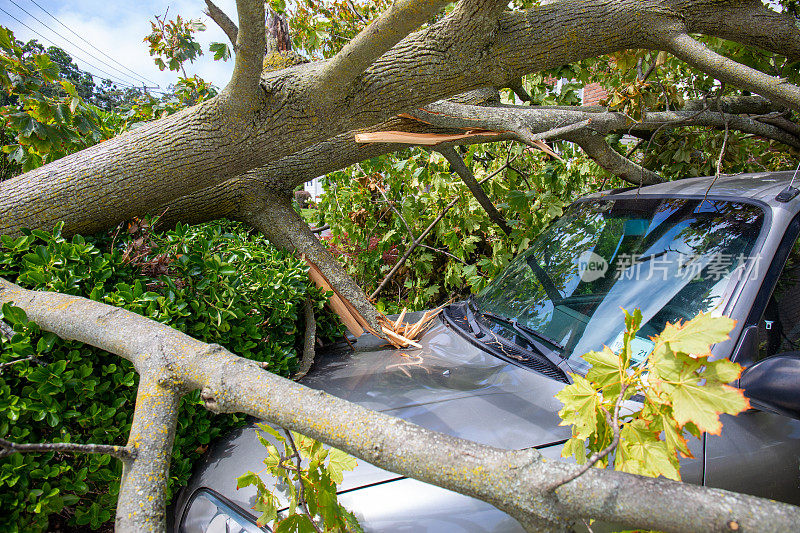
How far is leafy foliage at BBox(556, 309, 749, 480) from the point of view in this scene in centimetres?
101

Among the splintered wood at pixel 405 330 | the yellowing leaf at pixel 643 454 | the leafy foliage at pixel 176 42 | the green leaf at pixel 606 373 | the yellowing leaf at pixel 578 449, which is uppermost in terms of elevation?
the leafy foliage at pixel 176 42

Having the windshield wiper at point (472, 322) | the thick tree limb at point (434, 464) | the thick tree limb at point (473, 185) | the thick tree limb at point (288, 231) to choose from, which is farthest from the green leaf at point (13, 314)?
the thick tree limb at point (473, 185)

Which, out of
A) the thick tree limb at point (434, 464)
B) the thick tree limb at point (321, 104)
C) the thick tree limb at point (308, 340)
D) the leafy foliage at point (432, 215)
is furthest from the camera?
the leafy foliage at point (432, 215)

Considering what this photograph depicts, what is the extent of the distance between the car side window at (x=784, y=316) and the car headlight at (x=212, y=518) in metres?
1.81

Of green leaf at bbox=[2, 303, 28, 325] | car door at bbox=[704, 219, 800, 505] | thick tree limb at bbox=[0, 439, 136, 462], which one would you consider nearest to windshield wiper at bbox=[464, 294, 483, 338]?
car door at bbox=[704, 219, 800, 505]

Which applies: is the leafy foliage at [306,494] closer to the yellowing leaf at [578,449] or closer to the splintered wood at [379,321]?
the yellowing leaf at [578,449]

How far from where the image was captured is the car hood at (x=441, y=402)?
1.64 meters

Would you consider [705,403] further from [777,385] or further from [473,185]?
[473,185]

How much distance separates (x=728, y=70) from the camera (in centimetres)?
248

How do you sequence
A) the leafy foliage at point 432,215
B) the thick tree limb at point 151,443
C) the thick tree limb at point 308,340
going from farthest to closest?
1. the leafy foliage at point 432,215
2. the thick tree limb at point 308,340
3. the thick tree limb at point 151,443

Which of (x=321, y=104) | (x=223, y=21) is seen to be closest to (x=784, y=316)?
(x=321, y=104)

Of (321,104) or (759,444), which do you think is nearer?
Answer: (759,444)

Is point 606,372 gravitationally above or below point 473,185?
below

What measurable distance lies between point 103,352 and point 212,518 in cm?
86
